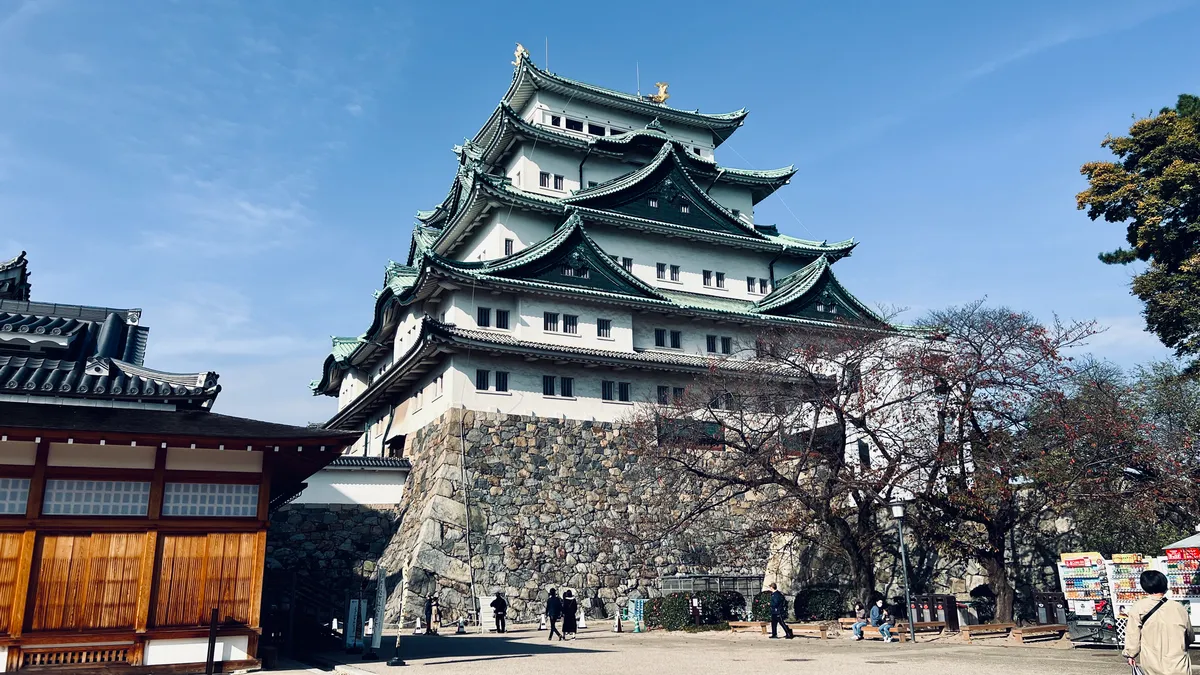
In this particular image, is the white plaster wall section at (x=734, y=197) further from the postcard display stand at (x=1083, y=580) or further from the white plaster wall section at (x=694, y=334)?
the postcard display stand at (x=1083, y=580)

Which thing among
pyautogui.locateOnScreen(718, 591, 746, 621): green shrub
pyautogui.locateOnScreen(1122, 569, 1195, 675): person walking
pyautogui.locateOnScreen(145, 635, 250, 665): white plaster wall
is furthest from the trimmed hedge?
pyautogui.locateOnScreen(1122, 569, 1195, 675): person walking

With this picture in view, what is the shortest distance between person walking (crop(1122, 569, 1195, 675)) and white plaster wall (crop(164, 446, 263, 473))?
13.5m

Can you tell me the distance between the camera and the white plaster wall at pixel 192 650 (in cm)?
1382

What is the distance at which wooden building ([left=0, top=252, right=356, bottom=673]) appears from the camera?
13.4 m

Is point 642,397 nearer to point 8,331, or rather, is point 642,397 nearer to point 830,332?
point 830,332

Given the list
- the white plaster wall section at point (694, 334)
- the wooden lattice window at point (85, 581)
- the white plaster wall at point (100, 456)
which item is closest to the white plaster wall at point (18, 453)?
the white plaster wall at point (100, 456)

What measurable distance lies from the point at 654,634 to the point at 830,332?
67.1 ft

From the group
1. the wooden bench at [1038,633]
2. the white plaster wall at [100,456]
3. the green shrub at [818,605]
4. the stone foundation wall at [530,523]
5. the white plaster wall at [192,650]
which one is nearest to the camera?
the white plaster wall at [192,650]

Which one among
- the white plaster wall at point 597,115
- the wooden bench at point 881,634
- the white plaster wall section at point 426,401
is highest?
the white plaster wall at point 597,115

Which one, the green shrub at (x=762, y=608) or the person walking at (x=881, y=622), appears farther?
the green shrub at (x=762, y=608)

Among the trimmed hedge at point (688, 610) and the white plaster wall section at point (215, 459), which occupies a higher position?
the white plaster wall section at point (215, 459)

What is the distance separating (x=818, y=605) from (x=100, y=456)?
20306 mm

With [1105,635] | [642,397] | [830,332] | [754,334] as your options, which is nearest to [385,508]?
[642,397]

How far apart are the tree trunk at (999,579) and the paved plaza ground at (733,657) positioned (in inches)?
109
